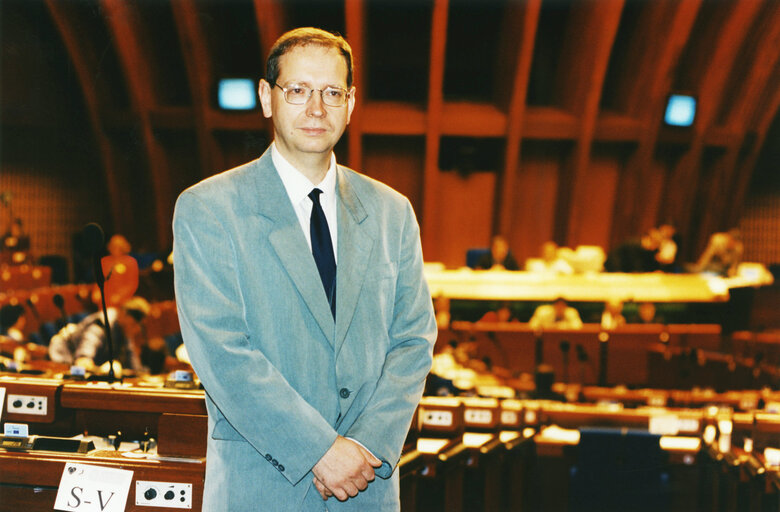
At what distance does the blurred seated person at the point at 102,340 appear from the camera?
445 cm

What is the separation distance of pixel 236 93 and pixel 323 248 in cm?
972

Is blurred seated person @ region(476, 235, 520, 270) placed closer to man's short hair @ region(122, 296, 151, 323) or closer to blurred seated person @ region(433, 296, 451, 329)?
blurred seated person @ region(433, 296, 451, 329)

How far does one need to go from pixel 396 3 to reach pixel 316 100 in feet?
36.0

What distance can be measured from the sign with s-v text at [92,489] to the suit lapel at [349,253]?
2.20 ft

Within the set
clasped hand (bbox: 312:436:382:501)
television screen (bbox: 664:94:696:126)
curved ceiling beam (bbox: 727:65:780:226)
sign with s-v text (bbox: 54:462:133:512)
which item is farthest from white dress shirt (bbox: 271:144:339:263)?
curved ceiling beam (bbox: 727:65:780:226)

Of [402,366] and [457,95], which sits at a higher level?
[457,95]

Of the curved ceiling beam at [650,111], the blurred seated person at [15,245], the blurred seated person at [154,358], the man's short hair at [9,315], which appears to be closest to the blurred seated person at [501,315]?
the blurred seated person at [154,358]

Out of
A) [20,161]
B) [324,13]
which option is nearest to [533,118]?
[324,13]

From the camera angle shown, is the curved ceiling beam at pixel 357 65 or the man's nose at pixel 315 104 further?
the curved ceiling beam at pixel 357 65

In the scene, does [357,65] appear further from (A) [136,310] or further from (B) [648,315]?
(A) [136,310]

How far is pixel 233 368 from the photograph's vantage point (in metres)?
1.41

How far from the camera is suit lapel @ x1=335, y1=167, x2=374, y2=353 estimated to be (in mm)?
1545

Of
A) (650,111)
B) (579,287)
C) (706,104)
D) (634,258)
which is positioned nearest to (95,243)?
(579,287)

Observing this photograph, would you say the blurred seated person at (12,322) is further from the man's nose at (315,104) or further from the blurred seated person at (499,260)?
the blurred seated person at (499,260)
